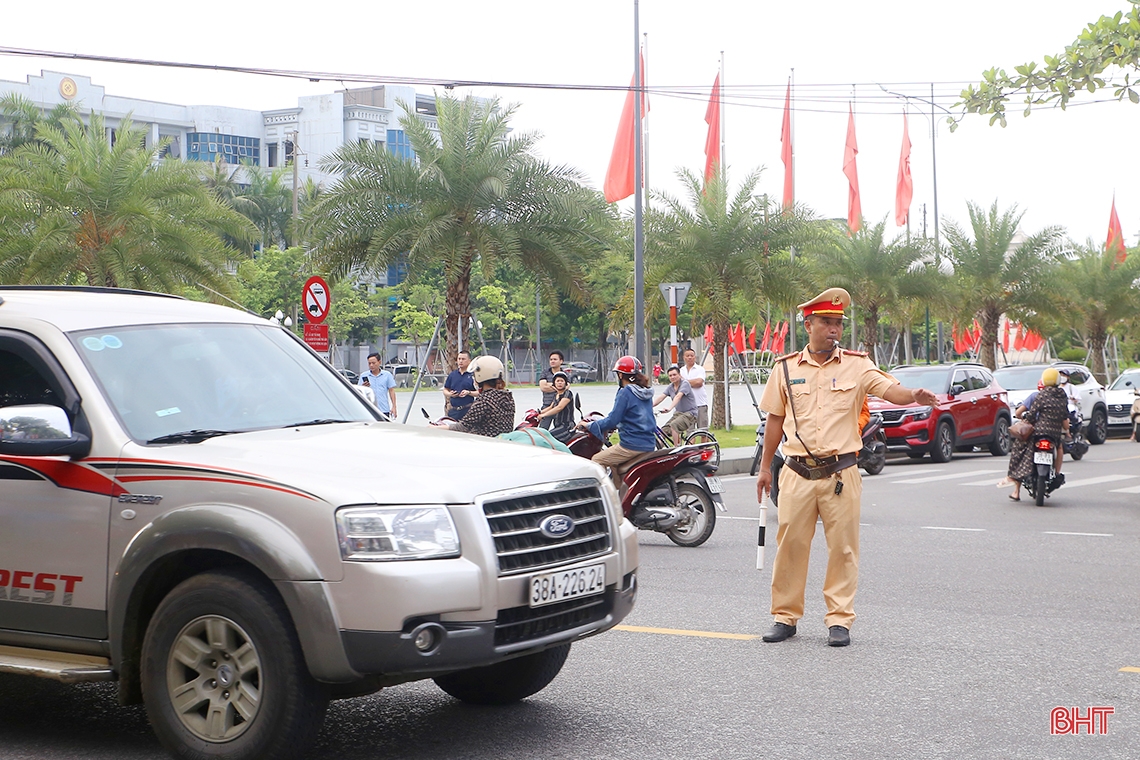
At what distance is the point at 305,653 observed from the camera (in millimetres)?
4438

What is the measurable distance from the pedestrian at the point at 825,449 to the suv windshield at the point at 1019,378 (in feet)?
75.0

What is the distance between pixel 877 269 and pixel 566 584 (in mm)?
35048

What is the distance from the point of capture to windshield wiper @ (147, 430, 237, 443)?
498 cm

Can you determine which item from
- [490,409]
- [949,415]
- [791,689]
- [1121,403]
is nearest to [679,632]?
[791,689]

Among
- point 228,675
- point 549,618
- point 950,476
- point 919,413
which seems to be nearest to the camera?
point 228,675

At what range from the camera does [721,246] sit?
29.3 meters

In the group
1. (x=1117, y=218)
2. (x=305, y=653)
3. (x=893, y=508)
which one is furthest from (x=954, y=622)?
(x=1117, y=218)

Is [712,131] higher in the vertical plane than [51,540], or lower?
higher

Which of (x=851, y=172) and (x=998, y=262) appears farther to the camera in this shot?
(x=851, y=172)

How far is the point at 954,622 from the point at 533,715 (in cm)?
342

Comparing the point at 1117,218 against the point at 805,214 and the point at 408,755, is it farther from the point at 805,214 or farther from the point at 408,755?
the point at 408,755

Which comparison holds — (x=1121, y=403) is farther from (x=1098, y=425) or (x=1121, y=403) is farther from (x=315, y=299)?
(x=315, y=299)

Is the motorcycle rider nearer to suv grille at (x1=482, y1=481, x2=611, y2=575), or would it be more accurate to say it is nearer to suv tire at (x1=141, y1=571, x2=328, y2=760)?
suv grille at (x1=482, y1=481, x2=611, y2=575)

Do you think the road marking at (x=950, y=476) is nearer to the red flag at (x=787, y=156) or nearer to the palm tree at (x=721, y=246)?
the palm tree at (x=721, y=246)
